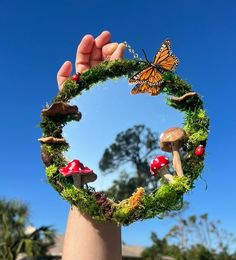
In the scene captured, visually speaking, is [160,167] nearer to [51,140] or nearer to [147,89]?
[147,89]

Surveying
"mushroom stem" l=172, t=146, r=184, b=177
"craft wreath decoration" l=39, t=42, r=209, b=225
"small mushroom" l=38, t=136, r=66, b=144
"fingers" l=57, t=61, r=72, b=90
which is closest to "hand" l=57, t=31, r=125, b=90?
"fingers" l=57, t=61, r=72, b=90

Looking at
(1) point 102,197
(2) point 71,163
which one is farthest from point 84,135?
(1) point 102,197

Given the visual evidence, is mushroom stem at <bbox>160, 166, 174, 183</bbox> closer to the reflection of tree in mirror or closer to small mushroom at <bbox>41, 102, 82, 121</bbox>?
the reflection of tree in mirror

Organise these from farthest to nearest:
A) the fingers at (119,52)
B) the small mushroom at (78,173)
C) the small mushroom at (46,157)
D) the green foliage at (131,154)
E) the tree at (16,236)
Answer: the tree at (16,236)
the fingers at (119,52)
the small mushroom at (46,157)
the small mushroom at (78,173)
the green foliage at (131,154)

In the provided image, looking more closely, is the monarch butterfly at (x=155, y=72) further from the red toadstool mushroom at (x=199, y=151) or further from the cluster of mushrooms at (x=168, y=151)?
the red toadstool mushroom at (x=199, y=151)

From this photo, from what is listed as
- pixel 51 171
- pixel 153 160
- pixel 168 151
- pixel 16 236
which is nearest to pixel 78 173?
pixel 51 171

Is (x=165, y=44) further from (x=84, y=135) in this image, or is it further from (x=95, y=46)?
(x=84, y=135)

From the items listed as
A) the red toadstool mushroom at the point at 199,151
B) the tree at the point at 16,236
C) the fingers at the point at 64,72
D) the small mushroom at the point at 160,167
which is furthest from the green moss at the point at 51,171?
the tree at the point at 16,236
